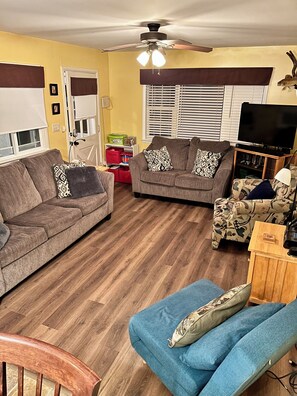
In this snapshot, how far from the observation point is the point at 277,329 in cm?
136

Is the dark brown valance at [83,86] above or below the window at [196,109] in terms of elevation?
above

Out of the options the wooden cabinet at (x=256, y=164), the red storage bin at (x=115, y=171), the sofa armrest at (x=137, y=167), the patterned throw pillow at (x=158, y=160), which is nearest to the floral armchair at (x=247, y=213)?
the wooden cabinet at (x=256, y=164)

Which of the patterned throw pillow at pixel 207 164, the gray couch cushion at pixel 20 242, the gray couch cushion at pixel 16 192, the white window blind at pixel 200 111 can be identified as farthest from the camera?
the white window blind at pixel 200 111

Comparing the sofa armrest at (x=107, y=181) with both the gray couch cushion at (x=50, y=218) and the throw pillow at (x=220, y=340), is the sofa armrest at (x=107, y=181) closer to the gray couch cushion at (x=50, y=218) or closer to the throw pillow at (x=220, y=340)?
the gray couch cushion at (x=50, y=218)

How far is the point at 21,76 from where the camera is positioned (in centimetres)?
400

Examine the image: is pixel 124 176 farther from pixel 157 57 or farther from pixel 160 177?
pixel 157 57

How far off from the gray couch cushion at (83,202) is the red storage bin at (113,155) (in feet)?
6.98

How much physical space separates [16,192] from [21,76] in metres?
1.66

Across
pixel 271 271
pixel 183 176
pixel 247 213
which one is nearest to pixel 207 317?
pixel 271 271

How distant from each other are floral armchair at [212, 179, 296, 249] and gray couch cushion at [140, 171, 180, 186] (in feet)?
4.35

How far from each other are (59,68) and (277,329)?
15.4ft

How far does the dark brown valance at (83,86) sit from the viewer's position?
5.05 m

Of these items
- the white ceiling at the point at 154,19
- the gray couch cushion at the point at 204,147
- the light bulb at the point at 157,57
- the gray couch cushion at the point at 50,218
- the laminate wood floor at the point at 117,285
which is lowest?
the laminate wood floor at the point at 117,285

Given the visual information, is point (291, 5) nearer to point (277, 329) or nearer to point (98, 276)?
point (277, 329)
